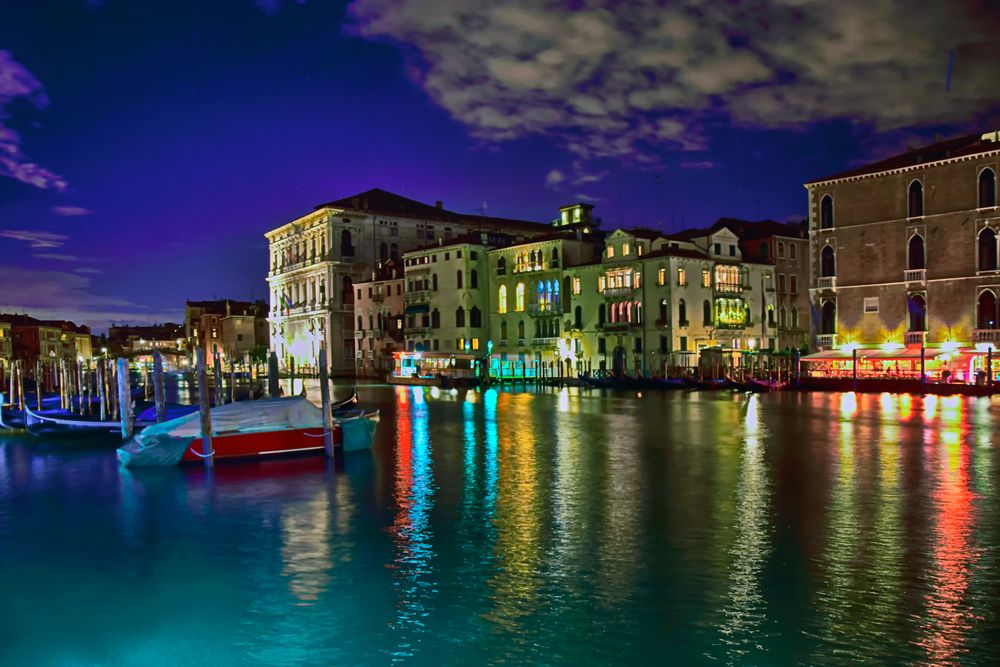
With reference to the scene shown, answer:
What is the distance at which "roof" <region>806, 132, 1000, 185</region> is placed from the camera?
1346 inches

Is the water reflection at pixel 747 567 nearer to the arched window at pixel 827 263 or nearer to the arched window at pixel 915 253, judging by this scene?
the arched window at pixel 915 253

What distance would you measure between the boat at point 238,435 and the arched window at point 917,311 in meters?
29.2

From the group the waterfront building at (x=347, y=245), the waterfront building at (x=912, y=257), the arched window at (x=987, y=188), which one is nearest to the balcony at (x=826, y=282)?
the waterfront building at (x=912, y=257)

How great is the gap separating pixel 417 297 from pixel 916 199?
1226 inches

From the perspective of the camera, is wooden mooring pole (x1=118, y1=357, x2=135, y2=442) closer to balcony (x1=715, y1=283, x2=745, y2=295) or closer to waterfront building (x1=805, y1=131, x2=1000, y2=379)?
balcony (x1=715, y1=283, x2=745, y2=295)

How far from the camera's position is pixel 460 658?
271 inches

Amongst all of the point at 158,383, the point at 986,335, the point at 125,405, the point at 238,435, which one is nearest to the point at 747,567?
the point at 238,435

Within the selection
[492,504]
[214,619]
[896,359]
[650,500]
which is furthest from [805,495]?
[896,359]

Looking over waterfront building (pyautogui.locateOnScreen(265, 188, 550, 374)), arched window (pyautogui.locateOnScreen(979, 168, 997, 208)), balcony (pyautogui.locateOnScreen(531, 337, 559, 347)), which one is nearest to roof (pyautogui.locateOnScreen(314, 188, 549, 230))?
A: waterfront building (pyautogui.locateOnScreen(265, 188, 550, 374))

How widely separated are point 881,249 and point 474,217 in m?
38.1

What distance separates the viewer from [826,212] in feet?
130

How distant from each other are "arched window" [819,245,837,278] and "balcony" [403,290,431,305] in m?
25.2

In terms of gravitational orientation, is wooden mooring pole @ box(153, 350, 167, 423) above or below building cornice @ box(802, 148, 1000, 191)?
below

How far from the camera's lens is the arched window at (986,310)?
112ft
